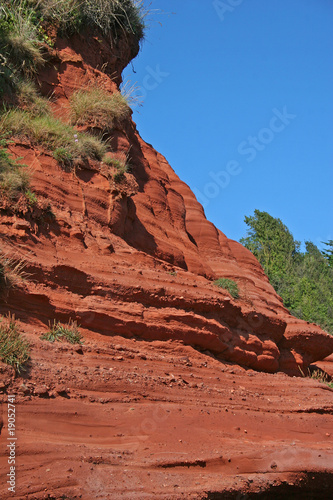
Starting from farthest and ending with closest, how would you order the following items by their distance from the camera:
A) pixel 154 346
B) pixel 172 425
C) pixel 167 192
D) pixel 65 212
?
1. pixel 167 192
2. pixel 65 212
3. pixel 154 346
4. pixel 172 425

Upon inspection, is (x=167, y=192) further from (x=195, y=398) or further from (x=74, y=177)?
(x=195, y=398)

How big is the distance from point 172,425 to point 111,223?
12.5 feet

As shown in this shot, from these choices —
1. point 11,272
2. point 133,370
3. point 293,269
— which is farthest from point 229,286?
point 293,269

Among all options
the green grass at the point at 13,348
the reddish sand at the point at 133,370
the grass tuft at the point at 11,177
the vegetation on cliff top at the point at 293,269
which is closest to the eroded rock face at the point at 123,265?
the reddish sand at the point at 133,370

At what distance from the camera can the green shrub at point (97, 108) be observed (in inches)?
411

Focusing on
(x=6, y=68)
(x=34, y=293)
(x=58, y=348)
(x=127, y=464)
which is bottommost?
(x=127, y=464)

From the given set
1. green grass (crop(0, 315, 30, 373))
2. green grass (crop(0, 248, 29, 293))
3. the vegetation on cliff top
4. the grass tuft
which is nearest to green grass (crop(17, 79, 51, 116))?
the grass tuft

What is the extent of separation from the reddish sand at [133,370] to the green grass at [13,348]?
144mm

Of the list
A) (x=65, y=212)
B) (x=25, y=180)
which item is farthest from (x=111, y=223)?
(x=25, y=180)

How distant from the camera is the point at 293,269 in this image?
1312 inches

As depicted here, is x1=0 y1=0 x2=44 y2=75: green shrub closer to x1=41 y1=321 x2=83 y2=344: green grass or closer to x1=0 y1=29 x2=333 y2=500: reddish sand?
x1=0 y1=29 x2=333 y2=500: reddish sand

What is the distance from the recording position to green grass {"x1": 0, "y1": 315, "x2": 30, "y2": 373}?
5.68m

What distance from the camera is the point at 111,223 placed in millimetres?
9234

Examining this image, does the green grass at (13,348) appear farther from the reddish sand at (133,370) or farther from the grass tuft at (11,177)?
the grass tuft at (11,177)
